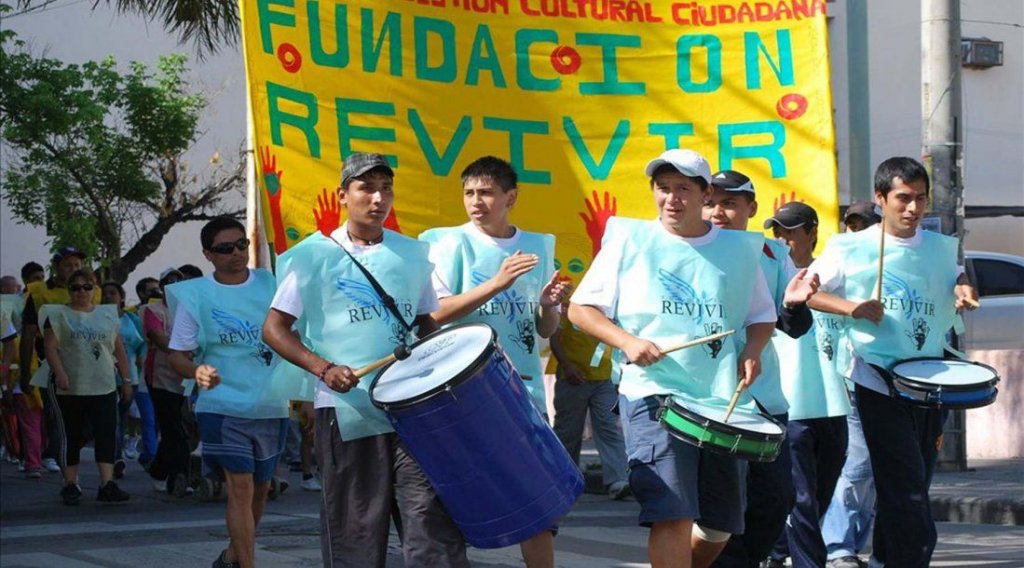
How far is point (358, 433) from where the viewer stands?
20.6ft

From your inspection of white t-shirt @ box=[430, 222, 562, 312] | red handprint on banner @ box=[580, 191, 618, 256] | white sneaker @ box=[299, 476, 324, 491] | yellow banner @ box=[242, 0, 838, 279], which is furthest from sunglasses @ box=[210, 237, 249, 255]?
white sneaker @ box=[299, 476, 324, 491]

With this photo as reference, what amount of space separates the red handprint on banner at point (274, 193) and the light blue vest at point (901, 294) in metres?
3.38

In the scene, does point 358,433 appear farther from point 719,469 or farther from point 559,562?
point 559,562

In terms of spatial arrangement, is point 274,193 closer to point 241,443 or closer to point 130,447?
point 241,443

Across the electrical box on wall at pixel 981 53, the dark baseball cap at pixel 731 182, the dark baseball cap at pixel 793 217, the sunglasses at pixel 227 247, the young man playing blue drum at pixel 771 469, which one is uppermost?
the electrical box on wall at pixel 981 53

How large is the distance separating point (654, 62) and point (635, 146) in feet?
1.87

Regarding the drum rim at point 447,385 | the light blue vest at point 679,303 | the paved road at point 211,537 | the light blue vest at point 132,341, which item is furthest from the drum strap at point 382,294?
the light blue vest at point 132,341

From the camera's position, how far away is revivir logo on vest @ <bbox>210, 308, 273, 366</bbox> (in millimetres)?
8141

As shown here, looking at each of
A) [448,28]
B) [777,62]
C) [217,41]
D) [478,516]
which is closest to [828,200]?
[777,62]

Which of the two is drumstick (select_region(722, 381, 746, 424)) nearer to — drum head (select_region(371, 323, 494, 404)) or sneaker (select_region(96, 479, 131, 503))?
drum head (select_region(371, 323, 494, 404))

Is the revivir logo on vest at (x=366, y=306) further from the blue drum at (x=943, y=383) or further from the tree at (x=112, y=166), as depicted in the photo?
the tree at (x=112, y=166)

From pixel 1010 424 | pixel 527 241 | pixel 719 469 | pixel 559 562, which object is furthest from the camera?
pixel 1010 424

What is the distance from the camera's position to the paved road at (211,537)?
911cm

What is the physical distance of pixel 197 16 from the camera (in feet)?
47.3
